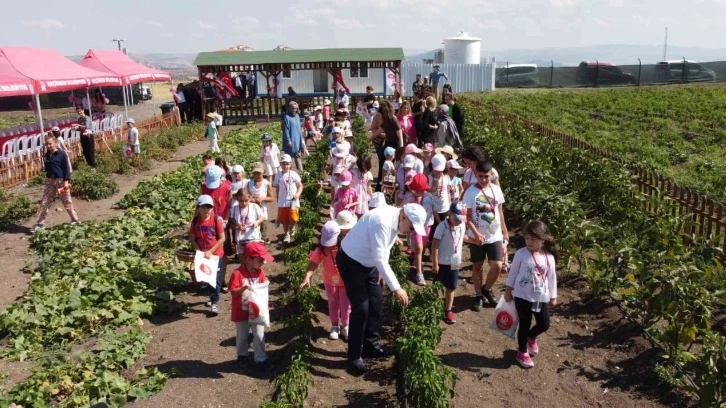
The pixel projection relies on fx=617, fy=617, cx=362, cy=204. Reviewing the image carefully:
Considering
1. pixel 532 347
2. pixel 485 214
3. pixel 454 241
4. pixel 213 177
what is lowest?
pixel 532 347

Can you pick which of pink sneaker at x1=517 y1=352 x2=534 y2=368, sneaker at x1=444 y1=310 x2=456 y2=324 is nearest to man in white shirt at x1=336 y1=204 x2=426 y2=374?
sneaker at x1=444 y1=310 x2=456 y2=324

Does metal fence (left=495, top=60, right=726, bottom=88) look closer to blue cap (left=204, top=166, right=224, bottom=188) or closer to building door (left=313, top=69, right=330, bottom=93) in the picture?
building door (left=313, top=69, right=330, bottom=93)

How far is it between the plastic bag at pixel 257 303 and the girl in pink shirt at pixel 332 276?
41 centimetres

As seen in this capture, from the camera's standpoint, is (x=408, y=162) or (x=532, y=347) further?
(x=408, y=162)

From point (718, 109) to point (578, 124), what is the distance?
511 cm

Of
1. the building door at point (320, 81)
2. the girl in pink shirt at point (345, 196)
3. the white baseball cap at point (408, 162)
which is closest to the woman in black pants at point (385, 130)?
the white baseball cap at point (408, 162)

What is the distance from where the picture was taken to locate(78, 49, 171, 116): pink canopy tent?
20984 mm

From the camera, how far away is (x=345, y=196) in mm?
8328

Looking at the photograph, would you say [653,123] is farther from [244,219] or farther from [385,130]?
[244,219]

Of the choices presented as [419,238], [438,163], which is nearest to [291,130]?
[438,163]

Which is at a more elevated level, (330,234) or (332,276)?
(330,234)

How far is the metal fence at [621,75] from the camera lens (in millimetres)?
33688

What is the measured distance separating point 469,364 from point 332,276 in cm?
160

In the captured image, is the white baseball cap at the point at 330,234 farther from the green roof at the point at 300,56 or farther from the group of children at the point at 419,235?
the green roof at the point at 300,56
